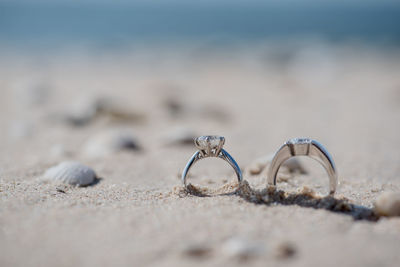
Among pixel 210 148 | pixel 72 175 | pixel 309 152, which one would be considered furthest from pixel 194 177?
pixel 309 152

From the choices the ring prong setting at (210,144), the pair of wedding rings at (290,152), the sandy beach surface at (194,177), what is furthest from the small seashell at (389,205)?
the ring prong setting at (210,144)

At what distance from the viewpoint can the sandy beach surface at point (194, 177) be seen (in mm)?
1910

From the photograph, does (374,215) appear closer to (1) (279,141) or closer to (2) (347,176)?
(2) (347,176)

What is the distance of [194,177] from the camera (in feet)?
11.4

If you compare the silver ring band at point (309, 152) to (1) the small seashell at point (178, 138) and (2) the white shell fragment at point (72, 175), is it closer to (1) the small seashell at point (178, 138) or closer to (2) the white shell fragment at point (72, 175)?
(2) the white shell fragment at point (72, 175)

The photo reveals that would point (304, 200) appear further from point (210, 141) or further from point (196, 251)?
point (196, 251)

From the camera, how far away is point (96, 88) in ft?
30.6

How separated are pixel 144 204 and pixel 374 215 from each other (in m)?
1.44

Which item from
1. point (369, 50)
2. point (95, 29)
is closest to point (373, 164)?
point (369, 50)

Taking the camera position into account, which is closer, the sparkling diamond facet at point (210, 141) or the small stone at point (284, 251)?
the small stone at point (284, 251)

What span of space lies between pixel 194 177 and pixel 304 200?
122 centimetres

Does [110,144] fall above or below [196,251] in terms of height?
above

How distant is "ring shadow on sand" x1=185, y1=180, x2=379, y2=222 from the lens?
236cm

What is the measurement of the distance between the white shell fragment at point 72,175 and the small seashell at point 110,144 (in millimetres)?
989
